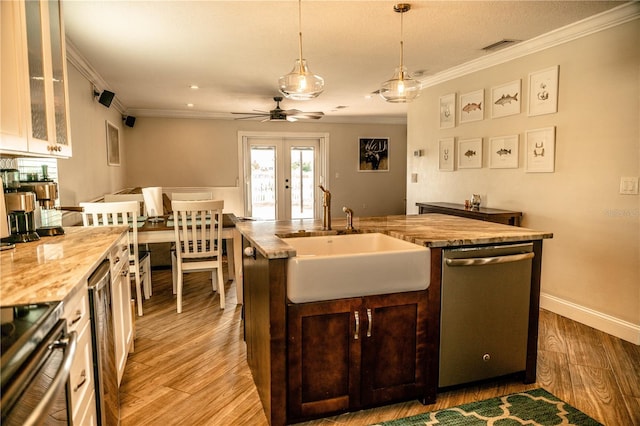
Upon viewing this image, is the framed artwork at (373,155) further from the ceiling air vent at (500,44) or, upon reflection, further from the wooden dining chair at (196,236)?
the wooden dining chair at (196,236)

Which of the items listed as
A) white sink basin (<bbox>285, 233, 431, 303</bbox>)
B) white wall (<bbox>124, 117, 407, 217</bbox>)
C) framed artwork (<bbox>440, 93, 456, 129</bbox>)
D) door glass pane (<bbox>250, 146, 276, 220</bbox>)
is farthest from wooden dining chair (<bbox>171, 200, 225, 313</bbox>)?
door glass pane (<bbox>250, 146, 276, 220</bbox>)

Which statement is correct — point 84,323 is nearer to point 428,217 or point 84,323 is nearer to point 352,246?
point 352,246

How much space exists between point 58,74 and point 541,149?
11.8 feet

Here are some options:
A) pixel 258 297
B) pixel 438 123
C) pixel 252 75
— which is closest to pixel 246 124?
pixel 252 75

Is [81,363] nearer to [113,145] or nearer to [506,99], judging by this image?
[506,99]

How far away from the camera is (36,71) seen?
1811 mm

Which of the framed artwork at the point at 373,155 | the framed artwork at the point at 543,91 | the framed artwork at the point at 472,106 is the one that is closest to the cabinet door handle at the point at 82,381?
the framed artwork at the point at 543,91

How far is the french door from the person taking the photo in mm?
8250

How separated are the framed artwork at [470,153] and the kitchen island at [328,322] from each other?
2.11 meters

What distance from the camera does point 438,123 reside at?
4.86 meters

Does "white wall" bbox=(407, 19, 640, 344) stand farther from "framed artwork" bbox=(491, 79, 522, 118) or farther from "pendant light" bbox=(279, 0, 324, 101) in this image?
"pendant light" bbox=(279, 0, 324, 101)

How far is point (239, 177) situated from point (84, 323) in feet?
22.2

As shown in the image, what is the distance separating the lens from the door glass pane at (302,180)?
853cm

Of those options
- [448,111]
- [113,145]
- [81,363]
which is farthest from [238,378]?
[113,145]
